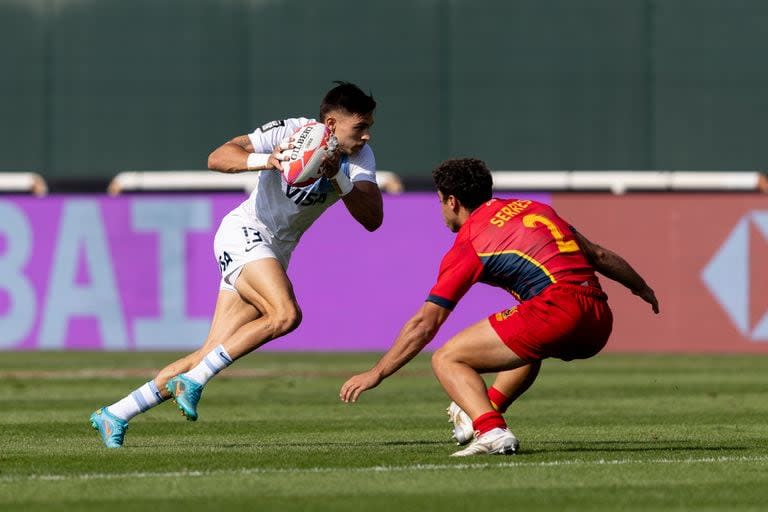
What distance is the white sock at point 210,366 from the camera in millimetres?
9797

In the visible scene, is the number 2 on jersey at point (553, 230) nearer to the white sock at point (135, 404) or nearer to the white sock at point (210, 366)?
the white sock at point (210, 366)

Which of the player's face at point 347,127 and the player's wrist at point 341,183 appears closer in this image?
the player's wrist at point 341,183

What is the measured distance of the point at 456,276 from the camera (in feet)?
29.5

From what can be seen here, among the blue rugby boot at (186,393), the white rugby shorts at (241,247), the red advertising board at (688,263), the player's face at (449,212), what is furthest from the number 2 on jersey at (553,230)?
the red advertising board at (688,263)

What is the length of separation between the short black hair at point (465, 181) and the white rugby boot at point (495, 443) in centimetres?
132

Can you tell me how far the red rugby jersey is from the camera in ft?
29.6

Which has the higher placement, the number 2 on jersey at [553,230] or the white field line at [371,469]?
the number 2 on jersey at [553,230]

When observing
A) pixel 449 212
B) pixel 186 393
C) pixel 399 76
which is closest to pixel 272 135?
pixel 449 212

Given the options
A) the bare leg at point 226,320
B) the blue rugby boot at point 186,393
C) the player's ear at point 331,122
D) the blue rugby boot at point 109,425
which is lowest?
the blue rugby boot at point 109,425

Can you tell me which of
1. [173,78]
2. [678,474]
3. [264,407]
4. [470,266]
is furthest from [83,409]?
[173,78]

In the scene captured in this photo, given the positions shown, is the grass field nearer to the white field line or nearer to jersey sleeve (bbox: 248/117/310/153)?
the white field line

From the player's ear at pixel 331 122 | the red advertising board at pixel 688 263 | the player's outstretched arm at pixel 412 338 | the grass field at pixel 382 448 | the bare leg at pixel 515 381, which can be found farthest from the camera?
the red advertising board at pixel 688 263

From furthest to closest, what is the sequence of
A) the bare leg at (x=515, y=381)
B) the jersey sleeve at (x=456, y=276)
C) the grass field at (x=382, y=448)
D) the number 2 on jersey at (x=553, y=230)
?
the bare leg at (x=515, y=381)
the number 2 on jersey at (x=553, y=230)
the jersey sleeve at (x=456, y=276)
the grass field at (x=382, y=448)

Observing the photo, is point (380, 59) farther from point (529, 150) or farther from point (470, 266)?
point (470, 266)
